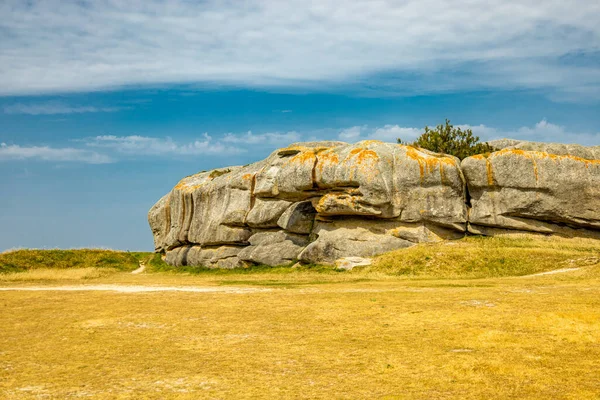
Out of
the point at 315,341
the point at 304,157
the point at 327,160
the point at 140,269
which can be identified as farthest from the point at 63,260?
the point at 315,341

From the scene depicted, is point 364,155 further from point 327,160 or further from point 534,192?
point 534,192

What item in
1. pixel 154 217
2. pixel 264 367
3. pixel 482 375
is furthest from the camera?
pixel 154 217

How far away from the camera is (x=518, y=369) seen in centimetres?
1686

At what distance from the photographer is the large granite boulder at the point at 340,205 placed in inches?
1940

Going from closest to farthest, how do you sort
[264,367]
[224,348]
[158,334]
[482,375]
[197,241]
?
[482,375] < [264,367] < [224,348] < [158,334] < [197,241]

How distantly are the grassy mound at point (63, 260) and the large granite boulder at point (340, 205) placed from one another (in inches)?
604

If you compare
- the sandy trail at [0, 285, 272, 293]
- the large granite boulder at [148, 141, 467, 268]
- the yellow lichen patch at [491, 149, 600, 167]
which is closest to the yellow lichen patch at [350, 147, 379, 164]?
the large granite boulder at [148, 141, 467, 268]

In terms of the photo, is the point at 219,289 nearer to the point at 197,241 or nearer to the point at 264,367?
the point at 264,367

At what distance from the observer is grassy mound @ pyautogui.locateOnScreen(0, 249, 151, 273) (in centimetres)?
6200

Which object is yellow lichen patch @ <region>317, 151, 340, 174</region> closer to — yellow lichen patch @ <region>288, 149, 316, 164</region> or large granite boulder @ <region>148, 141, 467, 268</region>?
large granite boulder @ <region>148, 141, 467, 268</region>

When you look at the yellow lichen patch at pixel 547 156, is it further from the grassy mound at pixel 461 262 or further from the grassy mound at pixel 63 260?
the grassy mound at pixel 63 260

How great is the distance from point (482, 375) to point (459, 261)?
2712cm

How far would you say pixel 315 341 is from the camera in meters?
21.3

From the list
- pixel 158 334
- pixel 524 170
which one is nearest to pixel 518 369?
pixel 158 334
